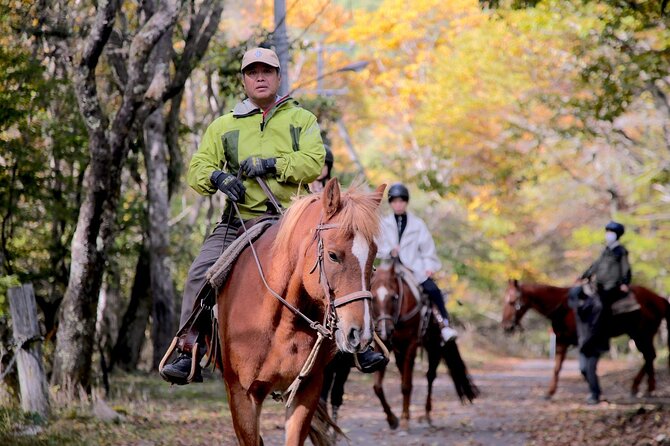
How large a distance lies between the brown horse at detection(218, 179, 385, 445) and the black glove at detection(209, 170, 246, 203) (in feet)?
1.14

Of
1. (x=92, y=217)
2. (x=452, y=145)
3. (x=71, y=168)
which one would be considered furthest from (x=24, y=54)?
(x=452, y=145)

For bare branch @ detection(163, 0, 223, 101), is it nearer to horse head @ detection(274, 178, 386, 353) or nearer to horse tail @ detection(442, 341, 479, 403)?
horse tail @ detection(442, 341, 479, 403)

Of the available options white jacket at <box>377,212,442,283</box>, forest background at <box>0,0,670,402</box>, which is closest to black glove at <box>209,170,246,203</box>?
forest background at <box>0,0,670,402</box>

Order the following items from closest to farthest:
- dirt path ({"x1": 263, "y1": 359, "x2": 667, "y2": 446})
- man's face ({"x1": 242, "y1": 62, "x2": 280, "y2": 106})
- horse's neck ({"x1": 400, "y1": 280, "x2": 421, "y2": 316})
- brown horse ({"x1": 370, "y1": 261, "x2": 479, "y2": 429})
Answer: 1. man's face ({"x1": 242, "y1": 62, "x2": 280, "y2": 106})
2. dirt path ({"x1": 263, "y1": 359, "x2": 667, "y2": 446})
3. brown horse ({"x1": 370, "y1": 261, "x2": 479, "y2": 429})
4. horse's neck ({"x1": 400, "y1": 280, "x2": 421, "y2": 316})

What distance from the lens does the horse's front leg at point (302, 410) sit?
6289 mm

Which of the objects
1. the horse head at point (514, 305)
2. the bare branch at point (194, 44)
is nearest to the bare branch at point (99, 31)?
the bare branch at point (194, 44)

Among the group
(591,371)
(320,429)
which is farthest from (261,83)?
(591,371)

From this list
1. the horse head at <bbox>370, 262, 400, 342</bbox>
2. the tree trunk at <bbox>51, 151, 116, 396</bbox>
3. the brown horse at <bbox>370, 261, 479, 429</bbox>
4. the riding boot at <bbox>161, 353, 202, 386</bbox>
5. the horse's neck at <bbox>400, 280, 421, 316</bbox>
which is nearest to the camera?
the riding boot at <bbox>161, 353, 202, 386</bbox>

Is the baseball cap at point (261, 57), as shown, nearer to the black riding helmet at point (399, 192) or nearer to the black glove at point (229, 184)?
the black glove at point (229, 184)

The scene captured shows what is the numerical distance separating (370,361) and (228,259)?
1233 millimetres

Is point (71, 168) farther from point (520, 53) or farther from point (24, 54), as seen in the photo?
point (520, 53)

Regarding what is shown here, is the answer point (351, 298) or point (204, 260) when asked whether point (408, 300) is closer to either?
Answer: point (204, 260)

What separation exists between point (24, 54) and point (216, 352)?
25.3 feet

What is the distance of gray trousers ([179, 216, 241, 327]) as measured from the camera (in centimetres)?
675
